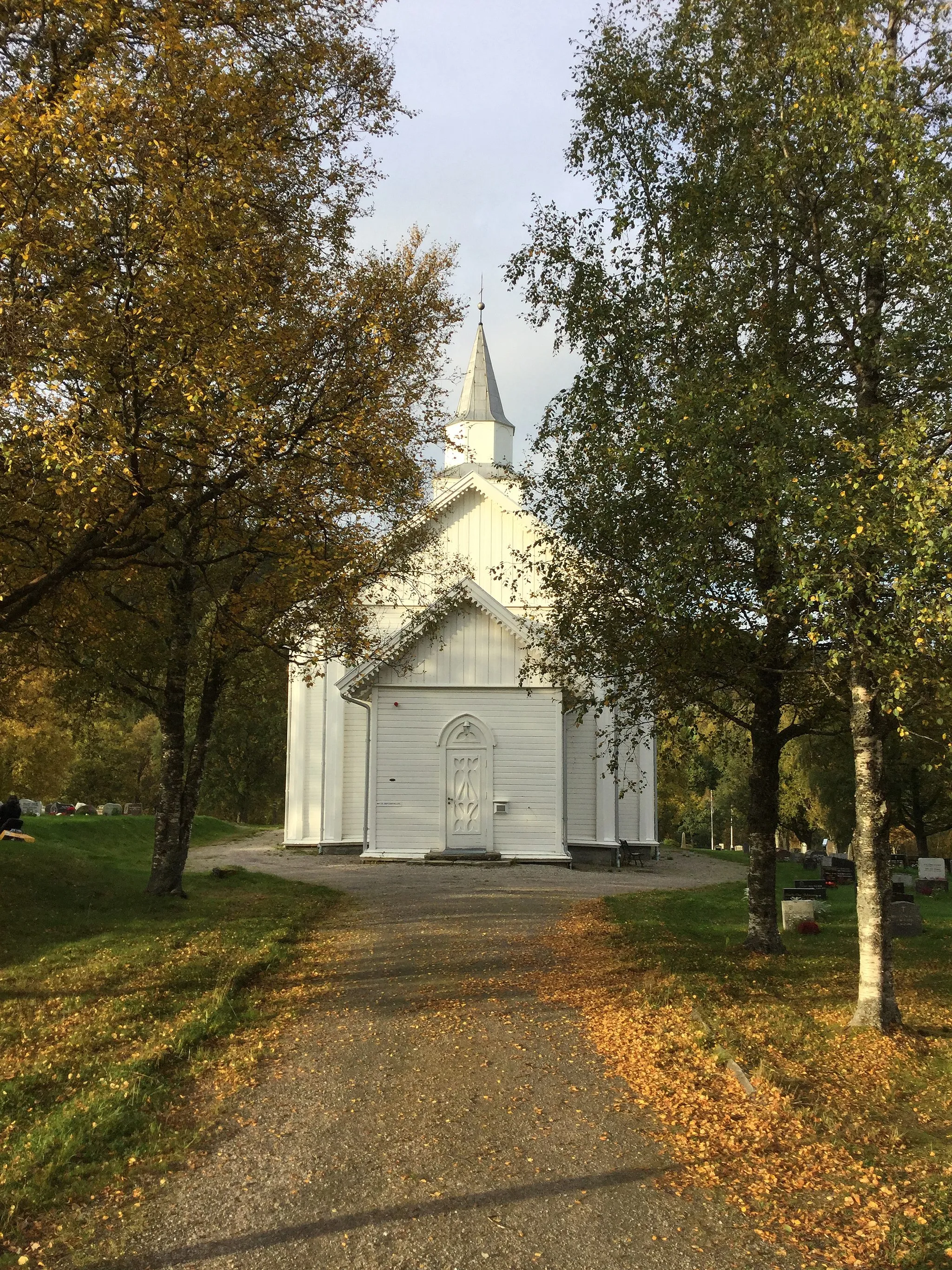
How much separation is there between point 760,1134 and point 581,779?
72.7ft

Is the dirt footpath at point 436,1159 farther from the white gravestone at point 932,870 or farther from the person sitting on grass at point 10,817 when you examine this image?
the white gravestone at point 932,870

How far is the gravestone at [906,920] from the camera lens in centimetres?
1584

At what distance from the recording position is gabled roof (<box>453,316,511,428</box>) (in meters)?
37.2

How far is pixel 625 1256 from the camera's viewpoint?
17.1 ft

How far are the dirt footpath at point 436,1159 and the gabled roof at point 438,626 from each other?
522 inches

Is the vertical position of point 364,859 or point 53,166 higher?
point 53,166

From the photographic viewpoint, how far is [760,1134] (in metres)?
7.01

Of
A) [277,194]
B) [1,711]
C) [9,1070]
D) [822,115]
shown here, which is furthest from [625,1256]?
[1,711]

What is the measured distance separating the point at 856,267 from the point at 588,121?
424cm

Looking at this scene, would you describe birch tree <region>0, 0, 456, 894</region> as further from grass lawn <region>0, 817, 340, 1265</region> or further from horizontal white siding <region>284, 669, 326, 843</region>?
horizontal white siding <region>284, 669, 326, 843</region>

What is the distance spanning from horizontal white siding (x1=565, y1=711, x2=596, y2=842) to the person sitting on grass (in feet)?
46.0

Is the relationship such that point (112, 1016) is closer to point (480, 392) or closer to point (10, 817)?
point (10, 817)

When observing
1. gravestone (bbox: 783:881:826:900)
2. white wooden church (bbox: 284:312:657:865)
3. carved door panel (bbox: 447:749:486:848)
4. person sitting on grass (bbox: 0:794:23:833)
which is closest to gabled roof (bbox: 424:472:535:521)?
white wooden church (bbox: 284:312:657:865)

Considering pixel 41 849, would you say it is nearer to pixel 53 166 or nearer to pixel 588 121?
pixel 53 166
